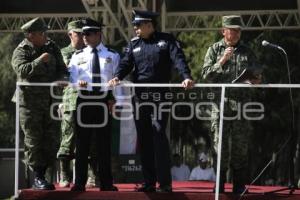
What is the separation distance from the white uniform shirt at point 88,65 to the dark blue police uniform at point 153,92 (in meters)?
0.40

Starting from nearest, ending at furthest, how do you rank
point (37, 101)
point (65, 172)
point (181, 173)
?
point (37, 101)
point (65, 172)
point (181, 173)

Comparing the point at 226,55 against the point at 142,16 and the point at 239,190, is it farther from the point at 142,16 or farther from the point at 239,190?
the point at 239,190

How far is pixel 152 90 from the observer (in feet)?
27.9

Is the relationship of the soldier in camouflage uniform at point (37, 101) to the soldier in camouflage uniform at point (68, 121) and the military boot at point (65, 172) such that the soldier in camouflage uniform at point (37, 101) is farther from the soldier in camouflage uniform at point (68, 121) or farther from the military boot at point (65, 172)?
the military boot at point (65, 172)

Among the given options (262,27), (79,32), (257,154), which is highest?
(262,27)

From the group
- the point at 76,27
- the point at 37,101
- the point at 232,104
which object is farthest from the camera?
the point at 76,27

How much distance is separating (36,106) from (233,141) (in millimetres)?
2145

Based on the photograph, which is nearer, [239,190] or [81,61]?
[239,190]

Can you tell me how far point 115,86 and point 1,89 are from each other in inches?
941

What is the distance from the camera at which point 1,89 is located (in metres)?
31.8

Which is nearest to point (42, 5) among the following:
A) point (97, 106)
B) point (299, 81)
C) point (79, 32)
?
point (79, 32)

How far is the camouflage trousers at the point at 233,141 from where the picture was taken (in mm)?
8469

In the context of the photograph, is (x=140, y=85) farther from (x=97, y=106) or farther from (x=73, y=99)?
(x=73, y=99)

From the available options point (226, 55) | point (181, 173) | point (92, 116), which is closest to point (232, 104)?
point (226, 55)
